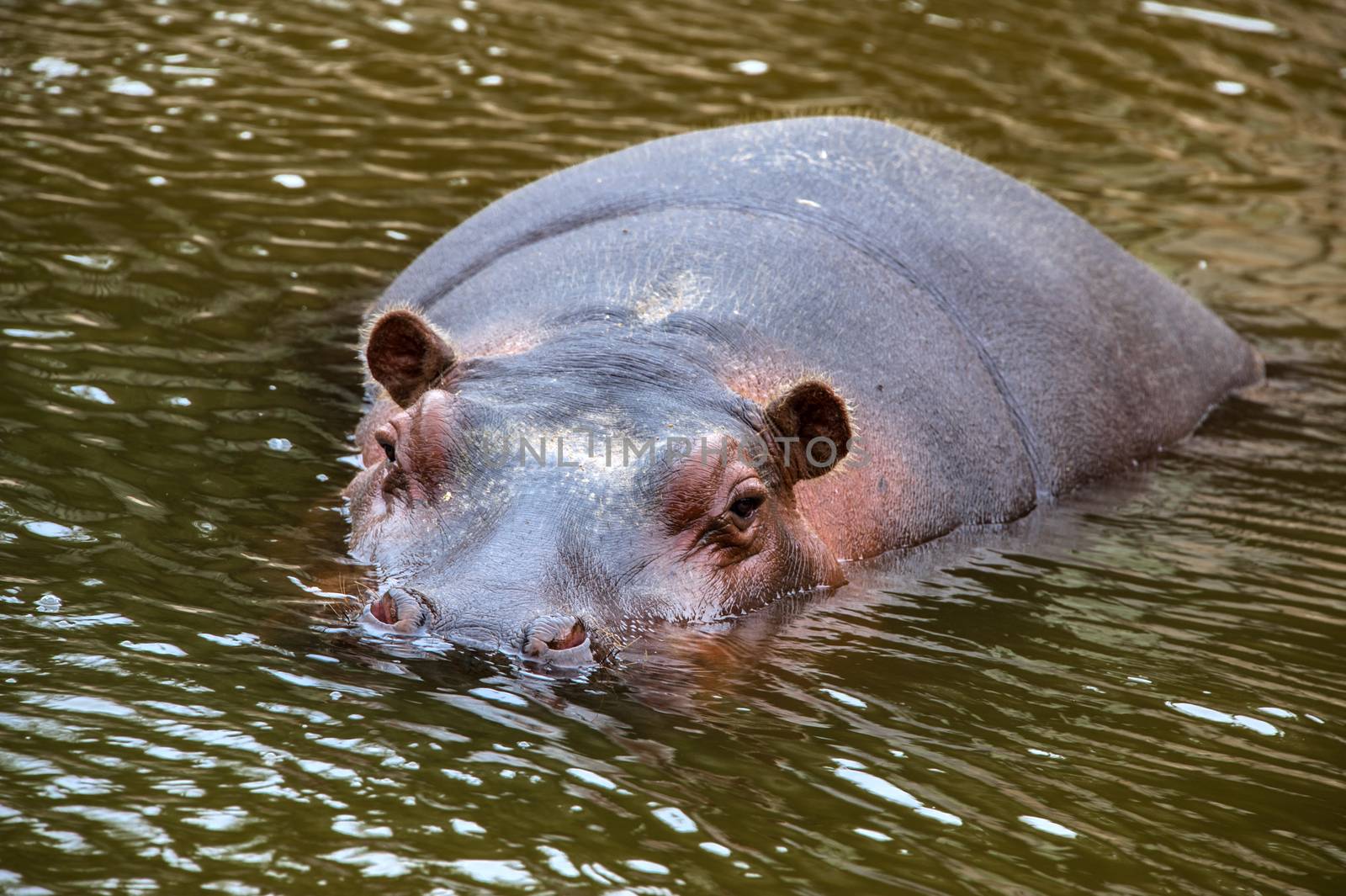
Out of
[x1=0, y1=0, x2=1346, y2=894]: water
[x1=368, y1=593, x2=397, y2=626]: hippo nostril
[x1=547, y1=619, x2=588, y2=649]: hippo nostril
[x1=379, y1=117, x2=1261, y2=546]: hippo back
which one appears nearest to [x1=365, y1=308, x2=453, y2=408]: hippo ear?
[x1=379, y1=117, x2=1261, y2=546]: hippo back

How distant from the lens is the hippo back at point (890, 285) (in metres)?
6.68

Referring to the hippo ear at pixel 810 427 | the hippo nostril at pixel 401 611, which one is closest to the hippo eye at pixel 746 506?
the hippo ear at pixel 810 427

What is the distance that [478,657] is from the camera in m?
5.04

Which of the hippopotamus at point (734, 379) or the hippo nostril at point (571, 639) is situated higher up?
the hippopotamus at point (734, 379)

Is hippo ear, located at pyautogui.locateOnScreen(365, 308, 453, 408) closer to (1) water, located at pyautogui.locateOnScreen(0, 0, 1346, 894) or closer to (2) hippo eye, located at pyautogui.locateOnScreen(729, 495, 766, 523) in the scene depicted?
(1) water, located at pyautogui.locateOnScreen(0, 0, 1346, 894)

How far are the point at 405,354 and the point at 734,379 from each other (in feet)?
3.75

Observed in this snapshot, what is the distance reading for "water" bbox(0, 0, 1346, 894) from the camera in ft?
14.5

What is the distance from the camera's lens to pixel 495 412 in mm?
5586

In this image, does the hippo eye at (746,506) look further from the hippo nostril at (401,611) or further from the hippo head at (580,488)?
the hippo nostril at (401,611)

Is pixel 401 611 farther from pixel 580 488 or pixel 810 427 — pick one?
pixel 810 427

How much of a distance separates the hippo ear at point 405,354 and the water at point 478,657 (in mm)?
558

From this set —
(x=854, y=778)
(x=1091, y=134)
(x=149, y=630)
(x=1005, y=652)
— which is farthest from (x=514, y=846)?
(x=1091, y=134)

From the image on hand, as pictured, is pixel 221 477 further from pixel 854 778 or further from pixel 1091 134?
pixel 1091 134

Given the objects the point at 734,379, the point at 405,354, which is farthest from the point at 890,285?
the point at 405,354
